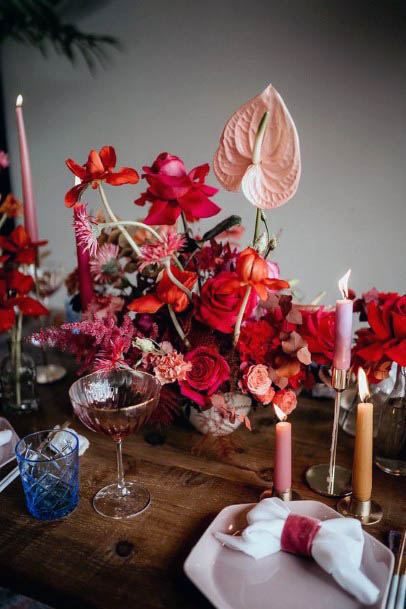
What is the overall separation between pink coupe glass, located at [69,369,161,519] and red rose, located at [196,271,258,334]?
0.42 feet

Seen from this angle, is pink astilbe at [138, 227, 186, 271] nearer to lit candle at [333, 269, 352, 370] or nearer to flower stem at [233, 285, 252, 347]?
flower stem at [233, 285, 252, 347]

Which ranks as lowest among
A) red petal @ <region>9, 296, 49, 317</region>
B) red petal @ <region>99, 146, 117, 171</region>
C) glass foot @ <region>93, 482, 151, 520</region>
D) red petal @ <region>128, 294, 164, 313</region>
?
glass foot @ <region>93, 482, 151, 520</region>

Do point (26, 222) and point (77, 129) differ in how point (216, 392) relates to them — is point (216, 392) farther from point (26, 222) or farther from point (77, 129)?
point (77, 129)


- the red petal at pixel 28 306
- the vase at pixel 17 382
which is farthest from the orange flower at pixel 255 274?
the vase at pixel 17 382

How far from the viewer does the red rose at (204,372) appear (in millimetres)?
803

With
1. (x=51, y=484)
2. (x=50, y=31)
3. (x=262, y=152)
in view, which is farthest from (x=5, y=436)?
(x=50, y=31)

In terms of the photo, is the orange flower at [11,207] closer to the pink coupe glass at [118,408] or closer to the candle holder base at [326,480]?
the pink coupe glass at [118,408]

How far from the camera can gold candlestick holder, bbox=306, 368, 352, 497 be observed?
758 millimetres

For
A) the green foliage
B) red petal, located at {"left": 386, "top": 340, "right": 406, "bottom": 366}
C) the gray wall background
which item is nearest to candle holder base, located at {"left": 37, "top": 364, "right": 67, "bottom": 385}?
red petal, located at {"left": 386, "top": 340, "right": 406, "bottom": 366}

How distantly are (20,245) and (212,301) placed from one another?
47cm

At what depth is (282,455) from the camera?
737mm

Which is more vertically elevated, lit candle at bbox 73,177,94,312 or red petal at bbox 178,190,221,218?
red petal at bbox 178,190,221,218

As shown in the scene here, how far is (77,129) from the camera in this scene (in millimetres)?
2684

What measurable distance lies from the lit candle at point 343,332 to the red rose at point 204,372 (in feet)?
0.56
